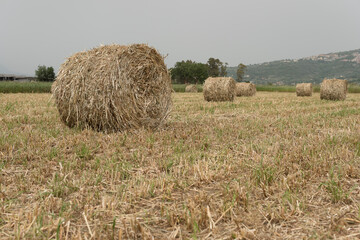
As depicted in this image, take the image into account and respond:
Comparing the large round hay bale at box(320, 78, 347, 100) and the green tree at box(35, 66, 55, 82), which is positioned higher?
the green tree at box(35, 66, 55, 82)

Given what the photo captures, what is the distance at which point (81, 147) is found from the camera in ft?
15.8

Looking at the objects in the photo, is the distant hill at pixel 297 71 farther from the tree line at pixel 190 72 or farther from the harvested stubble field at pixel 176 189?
the harvested stubble field at pixel 176 189

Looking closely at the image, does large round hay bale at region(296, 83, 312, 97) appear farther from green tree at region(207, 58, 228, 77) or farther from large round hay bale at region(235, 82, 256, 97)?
green tree at region(207, 58, 228, 77)

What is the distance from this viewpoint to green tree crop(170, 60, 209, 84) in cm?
8769

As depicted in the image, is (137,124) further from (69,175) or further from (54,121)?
(69,175)

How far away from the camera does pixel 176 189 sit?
323 centimetres

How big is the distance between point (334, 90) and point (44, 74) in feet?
220

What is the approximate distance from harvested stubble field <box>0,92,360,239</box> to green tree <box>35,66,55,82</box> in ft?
234

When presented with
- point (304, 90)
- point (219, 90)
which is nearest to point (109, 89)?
point (219, 90)

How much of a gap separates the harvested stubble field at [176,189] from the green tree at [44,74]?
234 feet

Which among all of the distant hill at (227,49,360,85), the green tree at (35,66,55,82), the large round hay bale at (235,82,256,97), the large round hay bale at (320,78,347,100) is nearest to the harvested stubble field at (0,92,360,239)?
the large round hay bale at (320,78,347,100)

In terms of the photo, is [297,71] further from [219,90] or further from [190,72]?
[219,90]

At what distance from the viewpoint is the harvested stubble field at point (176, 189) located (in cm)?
235

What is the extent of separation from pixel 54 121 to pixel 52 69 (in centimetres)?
7188
